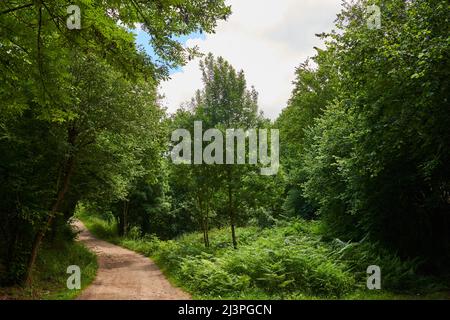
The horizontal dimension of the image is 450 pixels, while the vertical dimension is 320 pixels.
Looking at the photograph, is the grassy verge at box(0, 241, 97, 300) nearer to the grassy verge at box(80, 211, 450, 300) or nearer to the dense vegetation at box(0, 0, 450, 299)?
the dense vegetation at box(0, 0, 450, 299)

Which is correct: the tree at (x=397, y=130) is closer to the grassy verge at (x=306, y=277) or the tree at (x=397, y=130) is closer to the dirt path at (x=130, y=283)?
the grassy verge at (x=306, y=277)

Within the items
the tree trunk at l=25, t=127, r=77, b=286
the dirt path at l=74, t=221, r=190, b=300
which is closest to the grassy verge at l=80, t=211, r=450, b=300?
the dirt path at l=74, t=221, r=190, b=300

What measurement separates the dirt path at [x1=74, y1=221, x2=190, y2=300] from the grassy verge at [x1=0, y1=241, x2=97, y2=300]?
495mm

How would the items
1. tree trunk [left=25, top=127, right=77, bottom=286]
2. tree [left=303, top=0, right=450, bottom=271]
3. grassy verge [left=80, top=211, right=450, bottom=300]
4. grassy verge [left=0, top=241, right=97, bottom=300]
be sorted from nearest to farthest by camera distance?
tree [left=303, top=0, right=450, bottom=271], grassy verge [left=80, top=211, right=450, bottom=300], grassy verge [left=0, top=241, right=97, bottom=300], tree trunk [left=25, top=127, right=77, bottom=286]

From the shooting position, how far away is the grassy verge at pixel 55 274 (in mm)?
11955

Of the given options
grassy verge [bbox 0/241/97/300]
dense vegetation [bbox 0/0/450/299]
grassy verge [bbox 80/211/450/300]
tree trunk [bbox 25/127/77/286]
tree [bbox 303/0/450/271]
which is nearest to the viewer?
dense vegetation [bbox 0/0/450/299]

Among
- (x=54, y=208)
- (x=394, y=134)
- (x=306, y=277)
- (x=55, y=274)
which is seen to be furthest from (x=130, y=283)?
(x=394, y=134)

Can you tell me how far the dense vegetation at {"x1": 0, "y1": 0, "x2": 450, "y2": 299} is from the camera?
23.6ft

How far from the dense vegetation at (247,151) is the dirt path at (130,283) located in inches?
33.8

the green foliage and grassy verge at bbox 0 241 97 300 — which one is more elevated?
the green foliage

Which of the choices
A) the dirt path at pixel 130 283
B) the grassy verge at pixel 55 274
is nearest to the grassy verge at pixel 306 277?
the dirt path at pixel 130 283

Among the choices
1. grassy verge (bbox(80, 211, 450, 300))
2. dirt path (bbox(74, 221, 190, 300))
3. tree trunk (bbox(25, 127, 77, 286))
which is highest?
tree trunk (bbox(25, 127, 77, 286))
